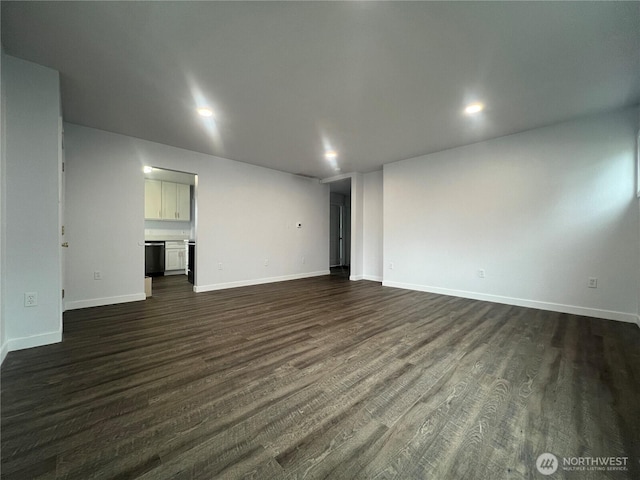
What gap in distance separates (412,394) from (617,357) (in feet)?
6.32

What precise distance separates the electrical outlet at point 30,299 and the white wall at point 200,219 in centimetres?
140

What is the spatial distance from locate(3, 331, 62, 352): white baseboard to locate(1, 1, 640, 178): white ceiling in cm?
241

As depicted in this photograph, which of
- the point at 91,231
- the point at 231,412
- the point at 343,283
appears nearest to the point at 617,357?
the point at 231,412

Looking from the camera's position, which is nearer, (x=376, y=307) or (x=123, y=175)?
(x=376, y=307)

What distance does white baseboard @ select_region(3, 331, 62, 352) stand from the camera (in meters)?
2.11

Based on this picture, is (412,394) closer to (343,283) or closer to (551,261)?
(551,261)

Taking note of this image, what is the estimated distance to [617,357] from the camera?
2035mm

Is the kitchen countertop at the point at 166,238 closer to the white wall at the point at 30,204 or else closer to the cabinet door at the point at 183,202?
the cabinet door at the point at 183,202

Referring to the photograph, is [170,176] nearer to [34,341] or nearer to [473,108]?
[34,341]

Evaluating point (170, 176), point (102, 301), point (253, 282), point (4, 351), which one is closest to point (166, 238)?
point (170, 176)

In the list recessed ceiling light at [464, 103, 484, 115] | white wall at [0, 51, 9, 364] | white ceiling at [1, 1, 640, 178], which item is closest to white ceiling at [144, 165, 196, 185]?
white ceiling at [1, 1, 640, 178]

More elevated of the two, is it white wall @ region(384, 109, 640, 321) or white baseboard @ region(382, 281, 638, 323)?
white wall @ region(384, 109, 640, 321)

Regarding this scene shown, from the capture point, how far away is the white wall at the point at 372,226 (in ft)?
18.4

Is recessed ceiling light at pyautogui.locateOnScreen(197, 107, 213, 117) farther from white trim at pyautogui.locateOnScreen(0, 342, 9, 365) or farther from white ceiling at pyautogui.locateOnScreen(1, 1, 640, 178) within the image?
white trim at pyautogui.locateOnScreen(0, 342, 9, 365)
